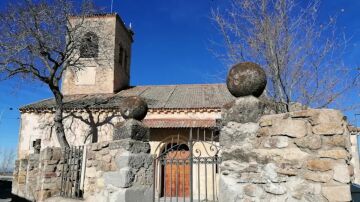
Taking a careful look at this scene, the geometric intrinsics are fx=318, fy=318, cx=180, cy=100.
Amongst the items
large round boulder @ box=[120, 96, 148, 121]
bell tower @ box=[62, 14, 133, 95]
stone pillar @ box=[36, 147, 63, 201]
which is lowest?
stone pillar @ box=[36, 147, 63, 201]

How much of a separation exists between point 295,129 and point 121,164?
289 centimetres

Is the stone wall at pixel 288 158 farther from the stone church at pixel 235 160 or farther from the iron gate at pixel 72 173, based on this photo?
the iron gate at pixel 72 173

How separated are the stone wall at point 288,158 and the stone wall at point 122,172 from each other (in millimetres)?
1846

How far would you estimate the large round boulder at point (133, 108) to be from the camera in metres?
5.39

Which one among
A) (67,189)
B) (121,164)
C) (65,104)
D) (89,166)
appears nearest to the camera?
(121,164)

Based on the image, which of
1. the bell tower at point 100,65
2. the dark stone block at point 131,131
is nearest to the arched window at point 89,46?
the bell tower at point 100,65

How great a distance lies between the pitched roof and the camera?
17.7 meters

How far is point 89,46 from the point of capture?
62.4 ft

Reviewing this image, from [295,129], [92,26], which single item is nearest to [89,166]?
[295,129]

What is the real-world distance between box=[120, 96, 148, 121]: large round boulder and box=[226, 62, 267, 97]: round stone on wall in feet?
7.00

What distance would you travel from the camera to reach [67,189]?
21.9ft

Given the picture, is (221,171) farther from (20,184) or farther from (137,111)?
(20,184)

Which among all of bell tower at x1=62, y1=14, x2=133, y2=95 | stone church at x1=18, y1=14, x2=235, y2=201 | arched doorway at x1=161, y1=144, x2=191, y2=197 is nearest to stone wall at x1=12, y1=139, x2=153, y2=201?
arched doorway at x1=161, y1=144, x2=191, y2=197

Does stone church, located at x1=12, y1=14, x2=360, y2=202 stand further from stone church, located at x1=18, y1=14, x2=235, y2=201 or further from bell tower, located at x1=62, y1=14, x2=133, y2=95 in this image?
bell tower, located at x1=62, y1=14, x2=133, y2=95
